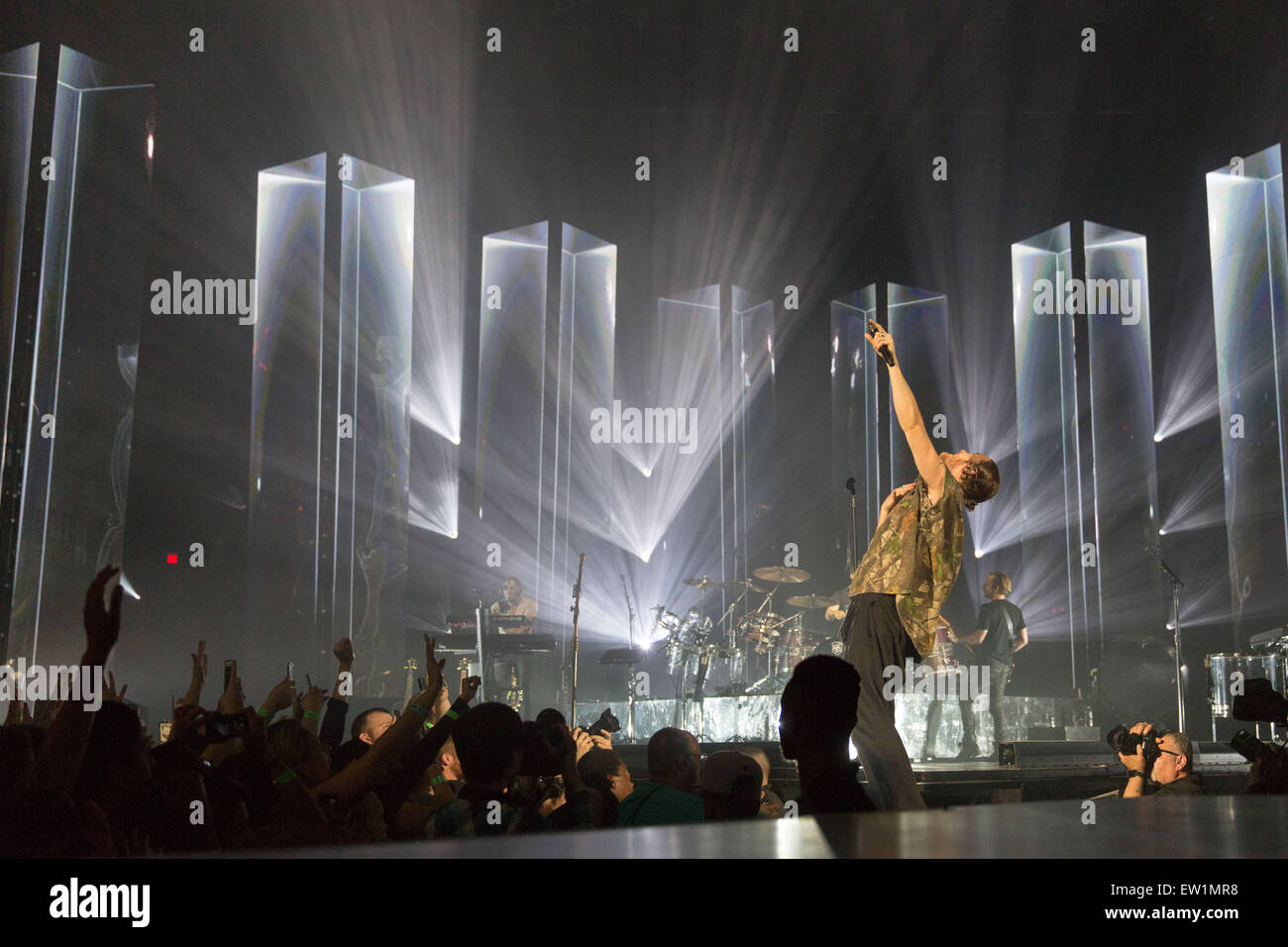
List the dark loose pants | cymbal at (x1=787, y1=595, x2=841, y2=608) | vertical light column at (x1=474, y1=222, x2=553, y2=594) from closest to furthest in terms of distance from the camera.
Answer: the dark loose pants
cymbal at (x1=787, y1=595, x2=841, y2=608)
vertical light column at (x1=474, y1=222, x2=553, y2=594)

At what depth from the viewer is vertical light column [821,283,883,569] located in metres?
10.5

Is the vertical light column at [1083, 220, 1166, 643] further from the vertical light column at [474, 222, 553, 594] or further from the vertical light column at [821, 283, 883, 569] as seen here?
the vertical light column at [474, 222, 553, 594]

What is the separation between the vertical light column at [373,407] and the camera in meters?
9.23

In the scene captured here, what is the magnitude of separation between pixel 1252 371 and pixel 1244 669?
3.04 meters

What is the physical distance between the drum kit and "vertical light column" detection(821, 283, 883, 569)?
3.54 metres

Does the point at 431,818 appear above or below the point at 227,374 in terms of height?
below

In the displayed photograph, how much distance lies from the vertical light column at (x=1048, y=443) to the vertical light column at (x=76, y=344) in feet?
24.5

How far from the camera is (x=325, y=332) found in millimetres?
9250

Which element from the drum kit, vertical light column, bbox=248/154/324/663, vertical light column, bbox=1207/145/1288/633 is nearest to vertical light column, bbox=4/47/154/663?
vertical light column, bbox=248/154/324/663

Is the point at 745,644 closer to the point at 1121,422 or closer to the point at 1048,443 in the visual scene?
the point at 1048,443

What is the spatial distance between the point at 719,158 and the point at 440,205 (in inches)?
102

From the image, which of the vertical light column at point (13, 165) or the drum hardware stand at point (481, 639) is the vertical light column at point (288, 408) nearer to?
the drum hardware stand at point (481, 639)
